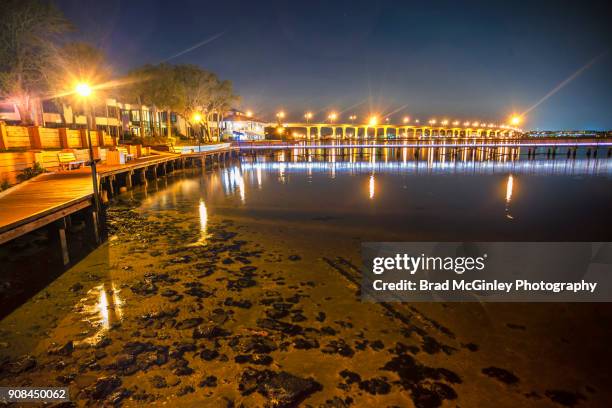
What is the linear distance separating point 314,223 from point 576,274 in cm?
860

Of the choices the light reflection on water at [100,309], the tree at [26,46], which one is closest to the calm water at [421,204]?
the light reflection on water at [100,309]

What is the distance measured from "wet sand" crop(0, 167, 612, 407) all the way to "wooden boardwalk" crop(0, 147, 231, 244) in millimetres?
1528

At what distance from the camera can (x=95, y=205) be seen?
11.7 metres

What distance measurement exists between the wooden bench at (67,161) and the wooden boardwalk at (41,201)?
2099mm

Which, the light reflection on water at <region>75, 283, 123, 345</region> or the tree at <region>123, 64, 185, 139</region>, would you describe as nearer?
the light reflection on water at <region>75, 283, 123, 345</region>

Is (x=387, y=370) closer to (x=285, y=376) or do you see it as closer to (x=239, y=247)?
(x=285, y=376)

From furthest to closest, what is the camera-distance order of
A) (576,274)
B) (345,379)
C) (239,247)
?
(239,247)
(576,274)
(345,379)

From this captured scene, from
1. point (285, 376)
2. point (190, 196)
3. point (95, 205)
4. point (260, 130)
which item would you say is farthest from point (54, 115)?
point (260, 130)

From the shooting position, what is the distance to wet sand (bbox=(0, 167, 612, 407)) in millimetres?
4934

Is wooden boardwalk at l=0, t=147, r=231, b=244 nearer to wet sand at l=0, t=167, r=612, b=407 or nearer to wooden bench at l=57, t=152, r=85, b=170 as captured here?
wet sand at l=0, t=167, r=612, b=407

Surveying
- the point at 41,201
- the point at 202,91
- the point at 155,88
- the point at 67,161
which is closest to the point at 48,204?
the point at 41,201

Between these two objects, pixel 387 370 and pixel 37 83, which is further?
pixel 37 83

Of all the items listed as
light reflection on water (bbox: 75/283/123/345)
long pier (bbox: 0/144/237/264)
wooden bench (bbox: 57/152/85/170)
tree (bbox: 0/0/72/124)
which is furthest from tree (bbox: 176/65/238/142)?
light reflection on water (bbox: 75/283/123/345)

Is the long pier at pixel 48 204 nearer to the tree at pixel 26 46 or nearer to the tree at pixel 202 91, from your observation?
the tree at pixel 26 46
